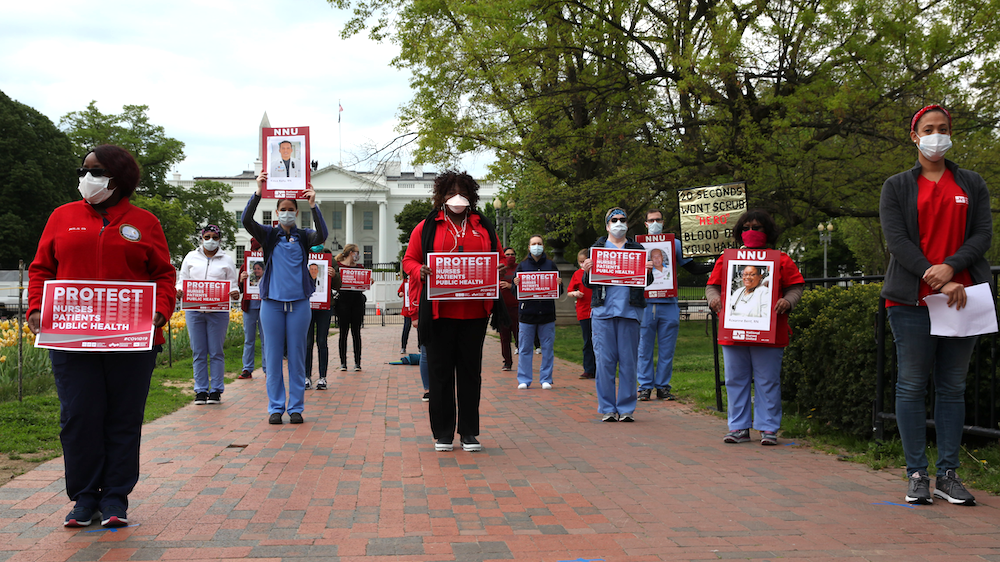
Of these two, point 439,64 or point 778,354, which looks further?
point 439,64

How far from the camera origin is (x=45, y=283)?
4.03 m

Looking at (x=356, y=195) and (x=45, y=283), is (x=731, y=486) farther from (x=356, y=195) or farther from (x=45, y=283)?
(x=356, y=195)

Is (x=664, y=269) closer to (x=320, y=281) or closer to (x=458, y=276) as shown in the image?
(x=458, y=276)

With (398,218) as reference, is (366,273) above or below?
below

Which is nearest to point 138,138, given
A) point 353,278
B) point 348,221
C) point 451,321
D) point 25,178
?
point 25,178

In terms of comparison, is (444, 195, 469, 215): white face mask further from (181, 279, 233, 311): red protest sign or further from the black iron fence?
(181, 279, 233, 311): red protest sign

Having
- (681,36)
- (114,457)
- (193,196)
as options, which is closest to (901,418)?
(114,457)

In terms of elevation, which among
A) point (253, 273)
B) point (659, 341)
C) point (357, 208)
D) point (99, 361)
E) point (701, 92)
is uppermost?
point (357, 208)

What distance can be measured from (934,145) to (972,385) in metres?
1.76

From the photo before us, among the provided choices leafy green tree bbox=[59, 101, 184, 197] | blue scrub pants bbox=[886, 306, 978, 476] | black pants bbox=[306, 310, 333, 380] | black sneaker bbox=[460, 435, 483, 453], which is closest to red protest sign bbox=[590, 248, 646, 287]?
black sneaker bbox=[460, 435, 483, 453]

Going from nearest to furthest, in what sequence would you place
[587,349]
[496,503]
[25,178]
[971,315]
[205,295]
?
[971,315] → [496,503] → [205,295] → [587,349] → [25,178]

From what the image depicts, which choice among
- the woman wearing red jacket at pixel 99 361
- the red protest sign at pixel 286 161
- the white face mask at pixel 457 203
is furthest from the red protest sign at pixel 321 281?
the woman wearing red jacket at pixel 99 361

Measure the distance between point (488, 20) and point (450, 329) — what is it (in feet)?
39.9

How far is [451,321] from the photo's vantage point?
20.5 feet
